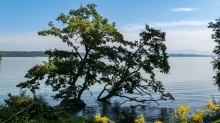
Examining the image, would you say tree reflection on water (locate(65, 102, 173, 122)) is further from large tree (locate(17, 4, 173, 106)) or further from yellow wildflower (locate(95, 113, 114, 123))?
yellow wildflower (locate(95, 113, 114, 123))

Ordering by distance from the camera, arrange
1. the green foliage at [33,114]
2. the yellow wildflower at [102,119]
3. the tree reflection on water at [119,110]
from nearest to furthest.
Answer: the yellow wildflower at [102,119] < the green foliage at [33,114] < the tree reflection on water at [119,110]

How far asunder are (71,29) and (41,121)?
2077 centimetres

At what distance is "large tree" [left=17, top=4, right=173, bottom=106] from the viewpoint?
25688mm

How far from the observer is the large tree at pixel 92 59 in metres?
25.7

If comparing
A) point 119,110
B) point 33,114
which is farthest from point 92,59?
point 33,114

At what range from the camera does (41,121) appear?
6.43 meters

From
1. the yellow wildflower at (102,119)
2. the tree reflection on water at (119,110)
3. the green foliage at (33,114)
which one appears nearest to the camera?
the yellow wildflower at (102,119)

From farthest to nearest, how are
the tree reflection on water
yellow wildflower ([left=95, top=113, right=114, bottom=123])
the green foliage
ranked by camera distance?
the tree reflection on water → the green foliage → yellow wildflower ([left=95, top=113, right=114, bottom=123])

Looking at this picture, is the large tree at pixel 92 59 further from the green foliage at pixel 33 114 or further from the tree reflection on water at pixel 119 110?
the green foliage at pixel 33 114

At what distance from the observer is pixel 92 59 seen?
1023 inches

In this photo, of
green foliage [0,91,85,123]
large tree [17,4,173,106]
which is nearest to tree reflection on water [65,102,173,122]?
large tree [17,4,173,106]

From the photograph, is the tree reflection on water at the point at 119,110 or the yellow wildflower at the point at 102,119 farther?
the tree reflection on water at the point at 119,110

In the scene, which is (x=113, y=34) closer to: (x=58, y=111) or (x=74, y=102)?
(x=74, y=102)

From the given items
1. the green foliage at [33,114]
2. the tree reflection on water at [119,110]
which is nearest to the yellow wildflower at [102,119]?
the green foliage at [33,114]
